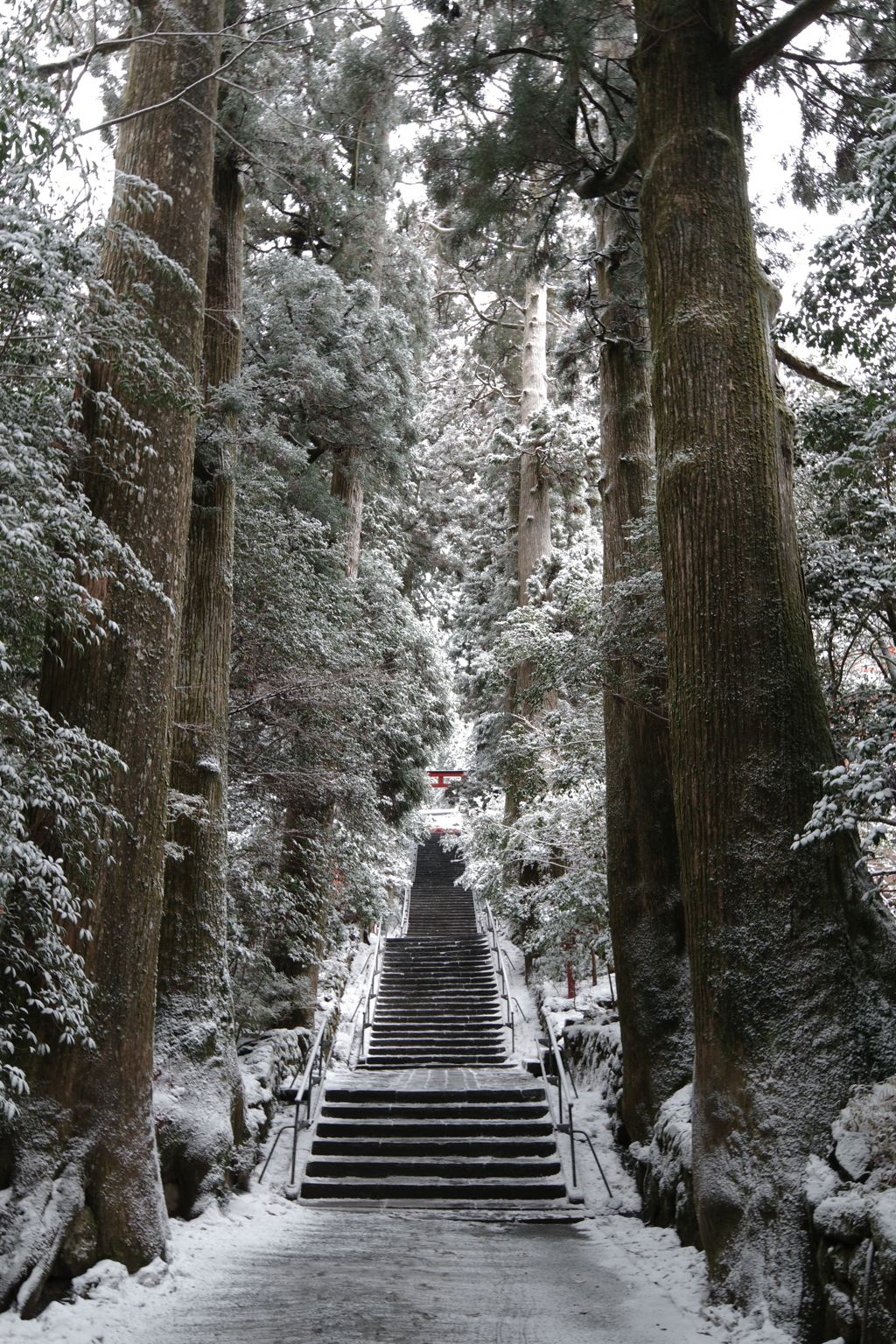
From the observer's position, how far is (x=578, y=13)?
6.32 m

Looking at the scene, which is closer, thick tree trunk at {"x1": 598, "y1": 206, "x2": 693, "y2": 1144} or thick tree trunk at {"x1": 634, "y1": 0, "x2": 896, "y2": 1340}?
thick tree trunk at {"x1": 634, "y1": 0, "x2": 896, "y2": 1340}

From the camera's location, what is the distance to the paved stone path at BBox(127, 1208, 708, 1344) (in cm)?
389

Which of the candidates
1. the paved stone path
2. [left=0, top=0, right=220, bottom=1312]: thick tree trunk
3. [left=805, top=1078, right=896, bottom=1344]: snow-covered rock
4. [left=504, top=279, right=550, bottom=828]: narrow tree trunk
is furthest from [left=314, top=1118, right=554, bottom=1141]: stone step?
[left=504, top=279, right=550, bottom=828]: narrow tree trunk

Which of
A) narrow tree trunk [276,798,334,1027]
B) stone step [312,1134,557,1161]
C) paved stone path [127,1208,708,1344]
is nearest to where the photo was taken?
paved stone path [127,1208,708,1344]

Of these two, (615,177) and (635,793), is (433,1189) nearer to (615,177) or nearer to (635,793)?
(635,793)

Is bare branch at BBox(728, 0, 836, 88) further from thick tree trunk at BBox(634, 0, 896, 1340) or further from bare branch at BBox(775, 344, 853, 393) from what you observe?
bare branch at BBox(775, 344, 853, 393)

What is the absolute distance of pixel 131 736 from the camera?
15.6 feet

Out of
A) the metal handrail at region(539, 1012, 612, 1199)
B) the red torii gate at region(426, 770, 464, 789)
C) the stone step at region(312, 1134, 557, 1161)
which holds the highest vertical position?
the red torii gate at region(426, 770, 464, 789)

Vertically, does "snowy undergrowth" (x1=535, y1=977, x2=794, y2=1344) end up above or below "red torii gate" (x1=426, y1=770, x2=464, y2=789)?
below

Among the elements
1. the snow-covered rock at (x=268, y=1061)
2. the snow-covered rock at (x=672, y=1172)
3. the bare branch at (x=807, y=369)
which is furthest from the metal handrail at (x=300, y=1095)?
the bare branch at (x=807, y=369)

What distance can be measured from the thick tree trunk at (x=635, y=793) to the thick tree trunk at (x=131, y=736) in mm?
3527

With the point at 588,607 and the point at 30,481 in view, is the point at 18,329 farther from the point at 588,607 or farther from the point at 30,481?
the point at 588,607

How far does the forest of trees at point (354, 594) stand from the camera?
3732mm

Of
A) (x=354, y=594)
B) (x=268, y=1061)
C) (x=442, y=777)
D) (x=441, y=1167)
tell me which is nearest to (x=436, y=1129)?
(x=441, y=1167)
